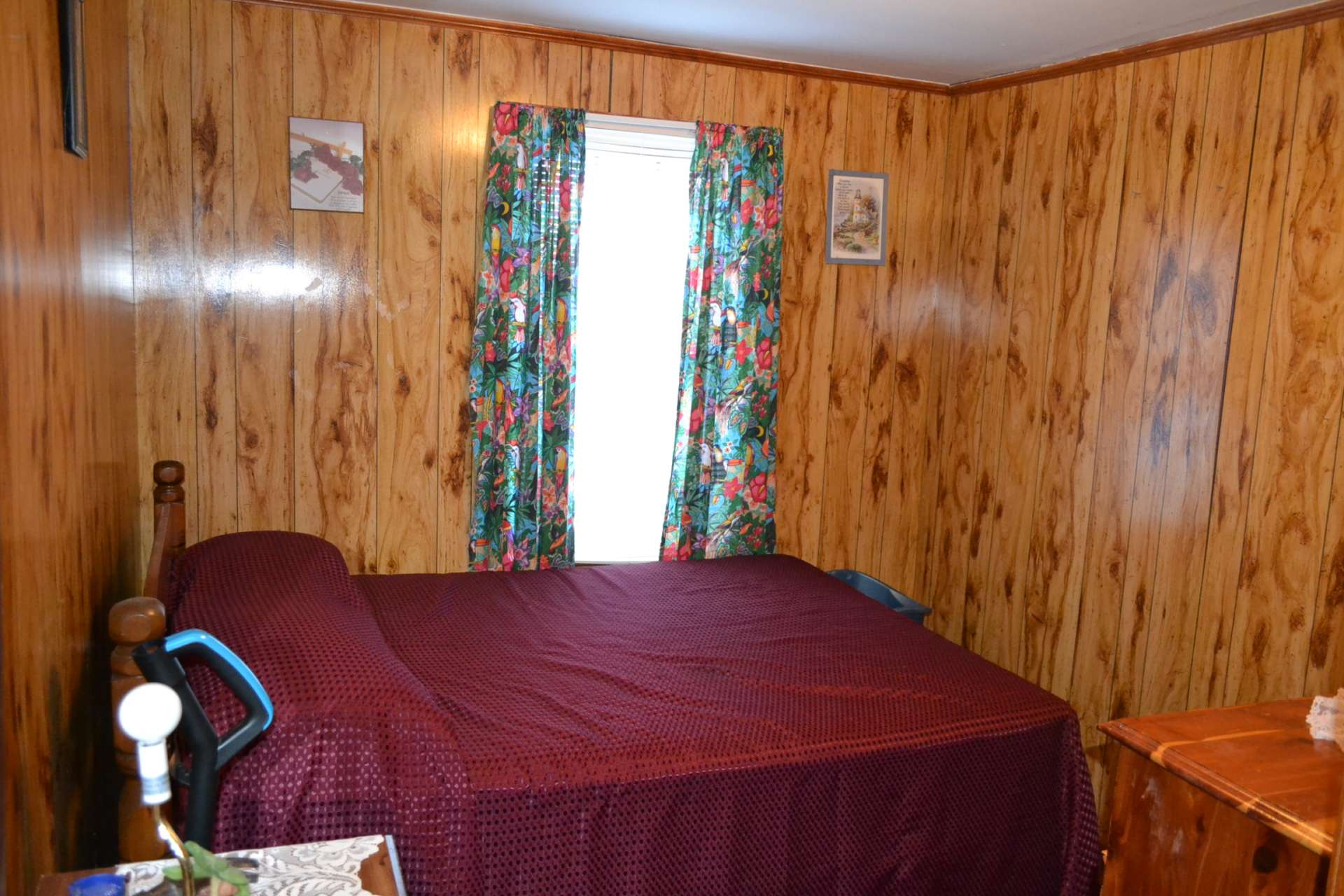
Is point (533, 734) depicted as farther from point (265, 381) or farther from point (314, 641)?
point (265, 381)

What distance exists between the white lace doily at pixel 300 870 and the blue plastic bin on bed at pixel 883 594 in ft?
7.75

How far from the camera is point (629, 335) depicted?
3760 mm

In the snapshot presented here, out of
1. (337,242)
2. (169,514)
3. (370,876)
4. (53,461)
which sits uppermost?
(337,242)

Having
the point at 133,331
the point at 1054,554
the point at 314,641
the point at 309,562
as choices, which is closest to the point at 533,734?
the point at 314,641

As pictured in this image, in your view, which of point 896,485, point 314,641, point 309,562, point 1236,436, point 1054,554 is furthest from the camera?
point 896,485

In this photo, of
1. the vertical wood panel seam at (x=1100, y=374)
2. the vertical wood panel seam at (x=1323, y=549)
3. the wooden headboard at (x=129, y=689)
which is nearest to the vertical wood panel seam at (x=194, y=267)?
the wooden headboard at (x=129, y=689)

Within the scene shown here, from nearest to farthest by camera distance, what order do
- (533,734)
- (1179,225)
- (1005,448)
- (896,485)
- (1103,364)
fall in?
(533,734), (1179,225), (1103,364), (1005,448), (896,485)

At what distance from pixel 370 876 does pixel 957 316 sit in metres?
3.23

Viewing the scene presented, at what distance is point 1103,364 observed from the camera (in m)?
3.28

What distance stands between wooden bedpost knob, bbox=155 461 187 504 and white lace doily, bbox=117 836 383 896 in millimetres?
1349

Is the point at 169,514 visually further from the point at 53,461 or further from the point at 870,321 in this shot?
the point at 870,321

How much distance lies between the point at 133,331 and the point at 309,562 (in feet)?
4.04

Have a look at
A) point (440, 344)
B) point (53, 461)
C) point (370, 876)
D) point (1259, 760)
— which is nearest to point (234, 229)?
point (440, 344)

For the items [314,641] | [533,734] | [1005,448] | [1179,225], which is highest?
[1179,225]
